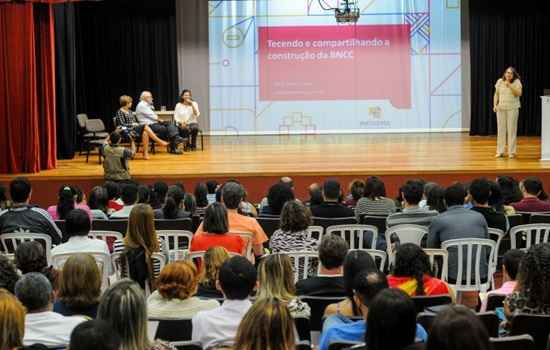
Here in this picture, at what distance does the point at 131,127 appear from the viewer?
13.3m

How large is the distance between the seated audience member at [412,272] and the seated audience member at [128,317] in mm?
1515

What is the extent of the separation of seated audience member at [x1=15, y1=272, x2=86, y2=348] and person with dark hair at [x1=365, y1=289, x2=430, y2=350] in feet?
4.51

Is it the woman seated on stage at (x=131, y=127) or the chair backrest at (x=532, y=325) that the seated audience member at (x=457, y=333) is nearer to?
the chair backrest at (x=532, y=325)

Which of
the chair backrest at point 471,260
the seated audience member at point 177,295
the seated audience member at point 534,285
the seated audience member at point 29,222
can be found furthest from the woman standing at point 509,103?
the seated audience member at point 177,295

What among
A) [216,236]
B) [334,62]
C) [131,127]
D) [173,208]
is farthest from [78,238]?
[334,62]

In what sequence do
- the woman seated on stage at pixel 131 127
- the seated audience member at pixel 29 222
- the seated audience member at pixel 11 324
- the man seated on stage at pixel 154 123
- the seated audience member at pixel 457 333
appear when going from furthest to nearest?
the man seated on stage at pixel 154 123, the woman seated on stage at pixel 131 127, the seated audience member at pixel 29 222, the seated audience member at pixel 11 324, the seated audience member at pixel 457 333

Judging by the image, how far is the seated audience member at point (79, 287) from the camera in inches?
165

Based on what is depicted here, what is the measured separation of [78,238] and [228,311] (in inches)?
87.6

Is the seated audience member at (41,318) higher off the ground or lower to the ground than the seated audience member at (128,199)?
lower

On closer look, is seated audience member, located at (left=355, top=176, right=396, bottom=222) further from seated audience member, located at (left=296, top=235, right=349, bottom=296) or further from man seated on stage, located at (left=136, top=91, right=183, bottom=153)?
man seated on stage, located at (left=136, top=91, right=183, bottom=153)

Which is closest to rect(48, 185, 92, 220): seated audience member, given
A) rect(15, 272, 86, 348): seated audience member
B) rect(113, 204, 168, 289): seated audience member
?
rect(113, 204, 168, 289): seated audience member

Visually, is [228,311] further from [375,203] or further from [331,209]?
[375,203]

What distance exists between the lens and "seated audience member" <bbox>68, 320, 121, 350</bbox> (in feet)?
9.18

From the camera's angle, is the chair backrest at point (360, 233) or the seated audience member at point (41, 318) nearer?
the seated audience member at point (41, 318)
